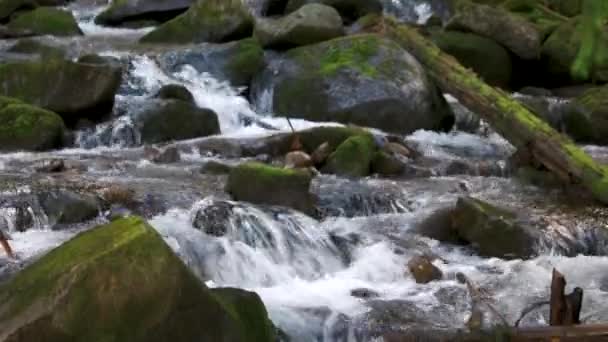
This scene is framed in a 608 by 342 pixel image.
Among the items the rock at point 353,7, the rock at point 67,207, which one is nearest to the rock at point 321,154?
the rock at point 67,207

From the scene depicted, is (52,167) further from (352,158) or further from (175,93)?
(175,93)

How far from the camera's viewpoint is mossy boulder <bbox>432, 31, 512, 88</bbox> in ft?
49.2

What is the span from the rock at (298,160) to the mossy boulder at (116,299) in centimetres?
529

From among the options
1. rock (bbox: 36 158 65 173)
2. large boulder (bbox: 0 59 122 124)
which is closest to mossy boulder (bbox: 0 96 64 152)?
large boulder (bbox: 0 59 122 124)

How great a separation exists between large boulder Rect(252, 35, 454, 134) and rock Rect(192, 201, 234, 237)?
4432 mm

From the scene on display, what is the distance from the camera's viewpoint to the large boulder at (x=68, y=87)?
12055 mm

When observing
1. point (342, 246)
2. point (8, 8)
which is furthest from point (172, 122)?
point (8, 8)

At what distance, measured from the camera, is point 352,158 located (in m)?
10.3

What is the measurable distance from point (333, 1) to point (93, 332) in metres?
14.7

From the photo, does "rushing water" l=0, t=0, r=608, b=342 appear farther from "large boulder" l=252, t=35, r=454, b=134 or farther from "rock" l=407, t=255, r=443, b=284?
"large boulder" l=252, t=35, r=454, b=134

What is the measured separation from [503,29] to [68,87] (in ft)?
22.4

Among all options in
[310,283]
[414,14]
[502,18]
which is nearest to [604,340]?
[310,283]

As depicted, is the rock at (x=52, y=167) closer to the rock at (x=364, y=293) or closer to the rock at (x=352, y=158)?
the rock at (x=352, y=158)

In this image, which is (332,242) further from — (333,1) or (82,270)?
(333,1)
